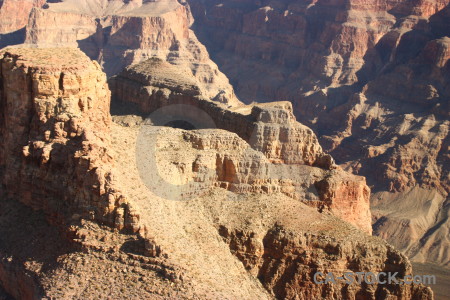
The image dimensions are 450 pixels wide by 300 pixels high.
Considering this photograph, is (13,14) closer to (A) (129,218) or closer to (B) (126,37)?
(B) (126,37)

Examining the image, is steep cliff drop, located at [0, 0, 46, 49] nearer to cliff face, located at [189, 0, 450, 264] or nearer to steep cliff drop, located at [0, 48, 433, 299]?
cliff face, located at [189, 0, 450, 264]

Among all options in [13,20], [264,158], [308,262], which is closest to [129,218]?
[308,262]

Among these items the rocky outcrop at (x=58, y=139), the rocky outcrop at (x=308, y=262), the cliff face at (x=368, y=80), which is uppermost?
the cliff face at (x=368, y=80)

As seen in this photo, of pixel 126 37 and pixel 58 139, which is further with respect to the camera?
pixel 126 37

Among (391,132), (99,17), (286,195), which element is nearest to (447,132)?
(391,132)

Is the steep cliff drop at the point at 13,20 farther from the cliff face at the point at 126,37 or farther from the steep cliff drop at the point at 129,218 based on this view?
the steep cliff drop at the point at 129,218

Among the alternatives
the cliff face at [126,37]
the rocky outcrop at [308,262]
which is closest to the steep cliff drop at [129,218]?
the rocky outcrop at [308,262]
